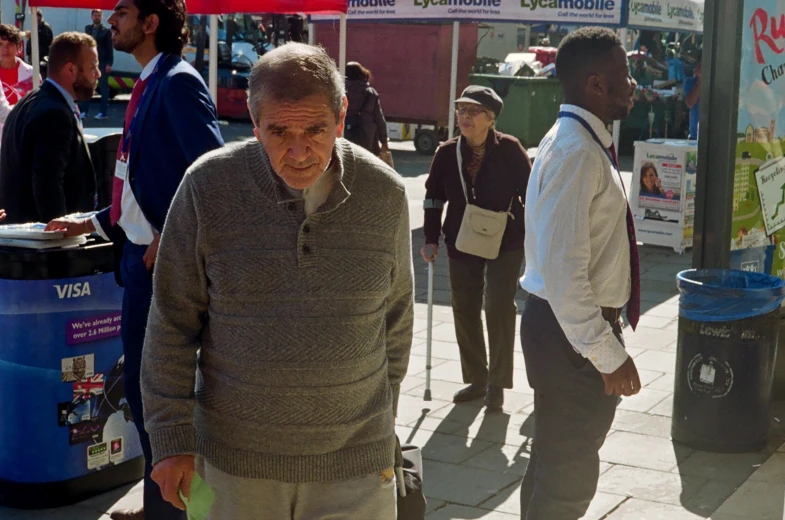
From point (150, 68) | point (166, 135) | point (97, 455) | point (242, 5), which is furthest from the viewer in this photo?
point (242, 5)

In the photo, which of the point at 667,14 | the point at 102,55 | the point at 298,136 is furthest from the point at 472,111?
the point at 102,55

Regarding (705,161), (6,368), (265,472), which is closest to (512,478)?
(705,161)

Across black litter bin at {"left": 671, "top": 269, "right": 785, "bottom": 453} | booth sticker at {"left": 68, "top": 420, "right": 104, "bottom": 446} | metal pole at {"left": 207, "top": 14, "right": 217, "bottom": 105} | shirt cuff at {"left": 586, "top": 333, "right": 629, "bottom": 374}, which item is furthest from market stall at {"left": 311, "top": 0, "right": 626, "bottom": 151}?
shirt cuff at {"left": 586, "top": 333, "right": 629, "bottom": 374}

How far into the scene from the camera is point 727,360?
5637 mm

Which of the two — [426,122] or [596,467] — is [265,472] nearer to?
[596,467]

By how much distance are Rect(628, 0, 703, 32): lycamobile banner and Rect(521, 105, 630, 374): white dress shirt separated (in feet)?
33.8

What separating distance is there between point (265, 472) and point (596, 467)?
5.09ft

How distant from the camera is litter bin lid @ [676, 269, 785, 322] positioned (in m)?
5.57

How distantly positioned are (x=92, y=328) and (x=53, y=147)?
1222 mm

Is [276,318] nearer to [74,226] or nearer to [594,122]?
[594,122]

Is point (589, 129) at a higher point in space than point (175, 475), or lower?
higher

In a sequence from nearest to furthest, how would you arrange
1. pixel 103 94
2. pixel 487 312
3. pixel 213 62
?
1. pixel 487 312
2. pixel 213 62
3. pixel 103 94

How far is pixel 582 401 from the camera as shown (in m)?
3.68

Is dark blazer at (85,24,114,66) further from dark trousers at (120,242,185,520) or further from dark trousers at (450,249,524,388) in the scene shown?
dark trousers at (120,242,185,520)
